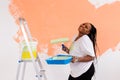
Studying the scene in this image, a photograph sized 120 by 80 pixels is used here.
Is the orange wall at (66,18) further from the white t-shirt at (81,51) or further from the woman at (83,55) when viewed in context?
the white t-shirt at (81,51)

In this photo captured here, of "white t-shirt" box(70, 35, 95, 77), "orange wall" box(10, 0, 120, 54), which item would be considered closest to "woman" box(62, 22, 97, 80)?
"white t-shirt" box(70, 35, 95, 77)

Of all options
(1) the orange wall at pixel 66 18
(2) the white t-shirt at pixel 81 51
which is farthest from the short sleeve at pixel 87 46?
(1) the orange wall at pixel 66 18

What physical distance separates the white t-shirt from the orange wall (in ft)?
1.74

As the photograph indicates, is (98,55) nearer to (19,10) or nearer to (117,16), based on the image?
(117,16)

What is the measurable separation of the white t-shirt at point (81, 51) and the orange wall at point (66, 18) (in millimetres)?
529

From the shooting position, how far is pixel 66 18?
9.22 feet

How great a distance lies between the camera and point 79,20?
110 inches

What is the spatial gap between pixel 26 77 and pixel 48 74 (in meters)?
0.27

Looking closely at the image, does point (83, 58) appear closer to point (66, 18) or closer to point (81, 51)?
point (81, 51)

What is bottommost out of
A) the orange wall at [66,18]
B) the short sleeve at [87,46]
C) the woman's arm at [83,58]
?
the woman's arm at [83,58]

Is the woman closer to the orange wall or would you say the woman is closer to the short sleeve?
the short sleeve

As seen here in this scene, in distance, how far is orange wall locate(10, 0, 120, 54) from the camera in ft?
9.14

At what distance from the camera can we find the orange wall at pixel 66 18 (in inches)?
110

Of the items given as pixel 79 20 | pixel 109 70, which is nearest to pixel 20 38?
pixel 79 20
